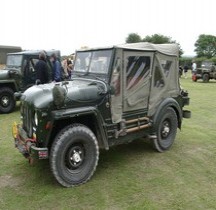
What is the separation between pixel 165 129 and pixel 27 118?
9.22 feet

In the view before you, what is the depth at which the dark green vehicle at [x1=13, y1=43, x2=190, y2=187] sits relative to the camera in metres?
4.62

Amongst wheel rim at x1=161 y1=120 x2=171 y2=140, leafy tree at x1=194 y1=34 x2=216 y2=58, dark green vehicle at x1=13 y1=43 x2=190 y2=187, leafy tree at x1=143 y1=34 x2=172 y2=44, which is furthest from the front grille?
leafy tree at x1=194 y1=34 x2=216 y2=58

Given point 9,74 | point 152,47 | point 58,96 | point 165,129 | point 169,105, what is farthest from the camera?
point 9,74

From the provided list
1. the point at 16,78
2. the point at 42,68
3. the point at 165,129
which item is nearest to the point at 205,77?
the point at 42,68

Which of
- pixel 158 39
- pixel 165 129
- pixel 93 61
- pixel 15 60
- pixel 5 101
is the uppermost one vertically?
pixel 158 39

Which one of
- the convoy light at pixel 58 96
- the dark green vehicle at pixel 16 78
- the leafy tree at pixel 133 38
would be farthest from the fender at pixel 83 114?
the leafy tree at pixel 133 38

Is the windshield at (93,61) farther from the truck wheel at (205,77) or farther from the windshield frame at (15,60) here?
the truck wheel at (205,77)

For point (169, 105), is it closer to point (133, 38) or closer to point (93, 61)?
point (93, 61)

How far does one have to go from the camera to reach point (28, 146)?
470 cm

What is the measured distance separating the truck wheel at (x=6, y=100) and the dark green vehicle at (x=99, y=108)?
17.3ft

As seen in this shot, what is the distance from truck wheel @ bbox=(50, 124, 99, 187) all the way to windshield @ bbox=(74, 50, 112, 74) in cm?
117

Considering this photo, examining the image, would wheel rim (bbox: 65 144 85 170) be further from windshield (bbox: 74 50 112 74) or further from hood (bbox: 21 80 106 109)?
windshield (bbox: 74 50 112 74)

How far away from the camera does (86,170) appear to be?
496 cm

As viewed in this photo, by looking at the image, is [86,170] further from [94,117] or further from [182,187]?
[182,187]
